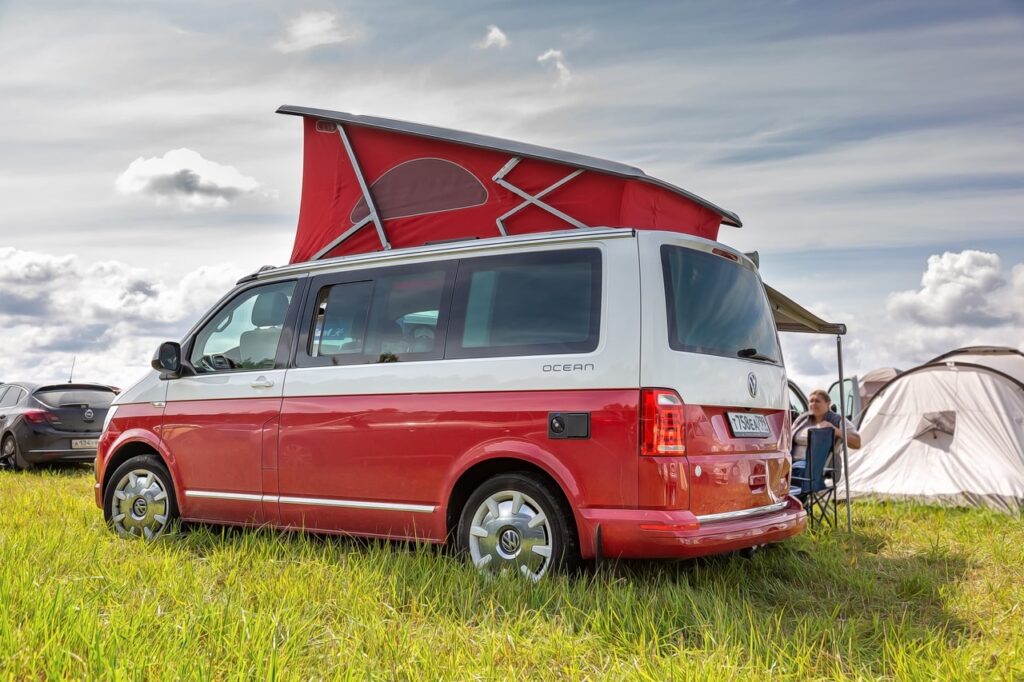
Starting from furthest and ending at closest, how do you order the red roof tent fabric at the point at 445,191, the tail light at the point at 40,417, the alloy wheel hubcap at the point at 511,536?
the tail light at the point at 40,417 < the red roof tent fabric at the point at 445,191 < the alloy wheel hubcap at the point at 511,536

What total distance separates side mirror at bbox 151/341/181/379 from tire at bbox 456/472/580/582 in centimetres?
276

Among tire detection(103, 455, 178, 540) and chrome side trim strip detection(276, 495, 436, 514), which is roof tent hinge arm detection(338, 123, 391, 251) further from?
tire detection(103, 455, 178, 540)

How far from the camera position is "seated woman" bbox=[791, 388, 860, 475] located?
8.56 metres

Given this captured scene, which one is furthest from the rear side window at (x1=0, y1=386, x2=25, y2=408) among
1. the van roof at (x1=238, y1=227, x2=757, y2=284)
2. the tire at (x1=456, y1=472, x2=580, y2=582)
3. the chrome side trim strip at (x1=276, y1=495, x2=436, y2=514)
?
the tire at (x1=456, y1=472, x2=580, y2=582)

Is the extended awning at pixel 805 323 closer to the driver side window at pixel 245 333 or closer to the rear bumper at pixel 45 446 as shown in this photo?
the driver side window at pixel 245 333

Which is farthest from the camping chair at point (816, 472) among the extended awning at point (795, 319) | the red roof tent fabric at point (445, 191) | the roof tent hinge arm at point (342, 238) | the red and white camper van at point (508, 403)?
the roof tent hinge arm at point (342, 238)

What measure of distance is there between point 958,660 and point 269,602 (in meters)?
3.11

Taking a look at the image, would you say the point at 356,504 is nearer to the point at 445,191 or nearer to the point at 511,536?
the point at 511,536

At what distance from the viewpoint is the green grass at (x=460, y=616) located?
3.62 m

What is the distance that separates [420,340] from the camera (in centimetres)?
555

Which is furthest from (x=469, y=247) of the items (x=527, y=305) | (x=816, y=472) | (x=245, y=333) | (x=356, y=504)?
(x=816, y=472)

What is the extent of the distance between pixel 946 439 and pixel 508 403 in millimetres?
6874

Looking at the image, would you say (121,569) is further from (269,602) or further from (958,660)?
(958,660)

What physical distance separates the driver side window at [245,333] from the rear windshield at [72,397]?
7.35 metres
